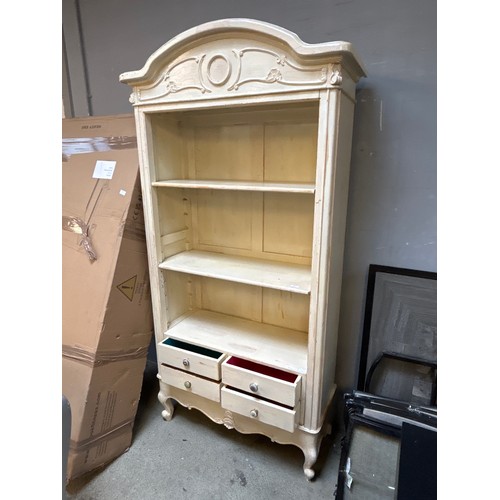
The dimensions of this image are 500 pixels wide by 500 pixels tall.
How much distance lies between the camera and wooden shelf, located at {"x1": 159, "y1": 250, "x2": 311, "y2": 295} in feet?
4.47

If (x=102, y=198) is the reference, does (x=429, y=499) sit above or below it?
below

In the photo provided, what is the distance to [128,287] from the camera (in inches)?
63.2

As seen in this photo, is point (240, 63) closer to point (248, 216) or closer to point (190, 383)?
point (248, 216)

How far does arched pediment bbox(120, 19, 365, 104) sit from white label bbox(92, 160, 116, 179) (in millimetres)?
483

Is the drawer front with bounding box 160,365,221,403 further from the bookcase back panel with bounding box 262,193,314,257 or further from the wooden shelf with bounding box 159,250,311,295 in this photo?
the bookcase back panel with bounding box 262,193,314,257

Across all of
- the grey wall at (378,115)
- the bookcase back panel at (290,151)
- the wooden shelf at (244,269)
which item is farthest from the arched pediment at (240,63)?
the wooden shelf at (244,269)

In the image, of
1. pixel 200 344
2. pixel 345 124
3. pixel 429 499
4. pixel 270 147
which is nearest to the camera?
pixel 429 499

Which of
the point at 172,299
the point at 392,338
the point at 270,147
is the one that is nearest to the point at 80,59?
the point at 270,147

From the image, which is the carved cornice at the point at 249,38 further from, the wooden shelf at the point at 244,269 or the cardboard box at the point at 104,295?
the wooden shelf at the point at 244,269

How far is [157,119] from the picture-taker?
1.50 metres

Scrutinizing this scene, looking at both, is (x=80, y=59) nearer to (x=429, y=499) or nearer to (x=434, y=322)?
(x=434, y=322)

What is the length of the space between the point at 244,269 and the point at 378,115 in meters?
0.89

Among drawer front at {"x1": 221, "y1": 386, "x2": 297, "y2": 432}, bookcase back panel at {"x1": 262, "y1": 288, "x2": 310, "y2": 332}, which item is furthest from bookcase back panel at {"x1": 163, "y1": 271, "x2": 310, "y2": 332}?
drawer front at {"x1": 221, "y1": 386, "x2": 297, "y2": 432}

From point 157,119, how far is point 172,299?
92 centimetres
